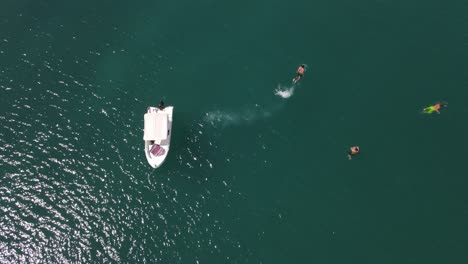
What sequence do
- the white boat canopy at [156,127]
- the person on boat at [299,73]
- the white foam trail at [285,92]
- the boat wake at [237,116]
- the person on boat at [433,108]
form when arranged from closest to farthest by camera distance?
the white boat canopy at [156,127] → the person on boat at [433,108] → the person on boat at [299,73] → the boat wake at [237,116] → the white foam trail at [285,92]

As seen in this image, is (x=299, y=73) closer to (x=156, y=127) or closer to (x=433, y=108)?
(x=433, y=108)

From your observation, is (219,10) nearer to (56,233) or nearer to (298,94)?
(298,94)

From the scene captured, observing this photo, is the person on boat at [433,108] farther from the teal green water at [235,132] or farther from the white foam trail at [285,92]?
the white foam trail at [285,92]

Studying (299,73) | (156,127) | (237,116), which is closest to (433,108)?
(299,73)

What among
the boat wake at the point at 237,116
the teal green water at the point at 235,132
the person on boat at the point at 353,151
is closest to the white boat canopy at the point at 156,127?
the teal green water at the point at 235,132

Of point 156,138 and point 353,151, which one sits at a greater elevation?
point 353,151

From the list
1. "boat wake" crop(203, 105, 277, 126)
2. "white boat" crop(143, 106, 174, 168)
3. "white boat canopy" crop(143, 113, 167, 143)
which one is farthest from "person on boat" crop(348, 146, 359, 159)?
"white boat canopy" crop(143, 113, 167, 143)

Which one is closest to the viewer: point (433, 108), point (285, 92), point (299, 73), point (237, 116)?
point (433, 108)
